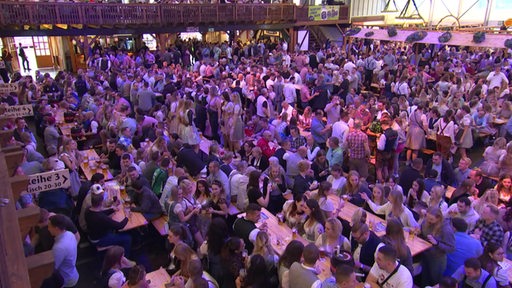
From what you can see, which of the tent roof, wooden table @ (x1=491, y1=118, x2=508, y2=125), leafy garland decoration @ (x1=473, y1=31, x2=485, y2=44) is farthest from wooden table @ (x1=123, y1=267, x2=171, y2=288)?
leafy garland decoration @ (x1=473, y1=31, x2=485, y2=44)

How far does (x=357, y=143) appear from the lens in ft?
22.3

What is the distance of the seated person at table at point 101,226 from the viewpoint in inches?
193

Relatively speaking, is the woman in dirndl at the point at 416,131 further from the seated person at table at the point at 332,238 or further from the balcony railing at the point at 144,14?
the balcony railing at the point at 144,14

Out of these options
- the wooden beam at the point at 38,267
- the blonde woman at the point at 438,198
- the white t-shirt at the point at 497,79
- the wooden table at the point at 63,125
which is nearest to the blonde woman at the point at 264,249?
the blonde woman at the point at 438,198

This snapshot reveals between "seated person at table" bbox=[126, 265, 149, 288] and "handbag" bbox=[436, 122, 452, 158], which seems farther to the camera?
"handbag" bbox=[436, 122, 452, 158]

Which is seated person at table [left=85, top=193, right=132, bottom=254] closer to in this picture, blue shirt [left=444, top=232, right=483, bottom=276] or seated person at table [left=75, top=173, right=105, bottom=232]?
seated person at table [left=75, top=173, right=105, bottom=232]

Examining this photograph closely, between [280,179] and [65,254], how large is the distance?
299 cm

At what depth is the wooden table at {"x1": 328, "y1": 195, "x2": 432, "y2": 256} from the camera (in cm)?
456

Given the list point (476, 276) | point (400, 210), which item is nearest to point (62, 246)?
point (400, 210)

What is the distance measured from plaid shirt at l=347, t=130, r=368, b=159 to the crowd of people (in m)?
0.02

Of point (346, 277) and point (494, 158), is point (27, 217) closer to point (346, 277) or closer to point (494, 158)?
point (346, 277)

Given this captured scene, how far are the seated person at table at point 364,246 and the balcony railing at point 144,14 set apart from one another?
15.3 meters

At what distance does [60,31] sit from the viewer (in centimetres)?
1633

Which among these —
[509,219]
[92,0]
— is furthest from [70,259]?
[92,0]
